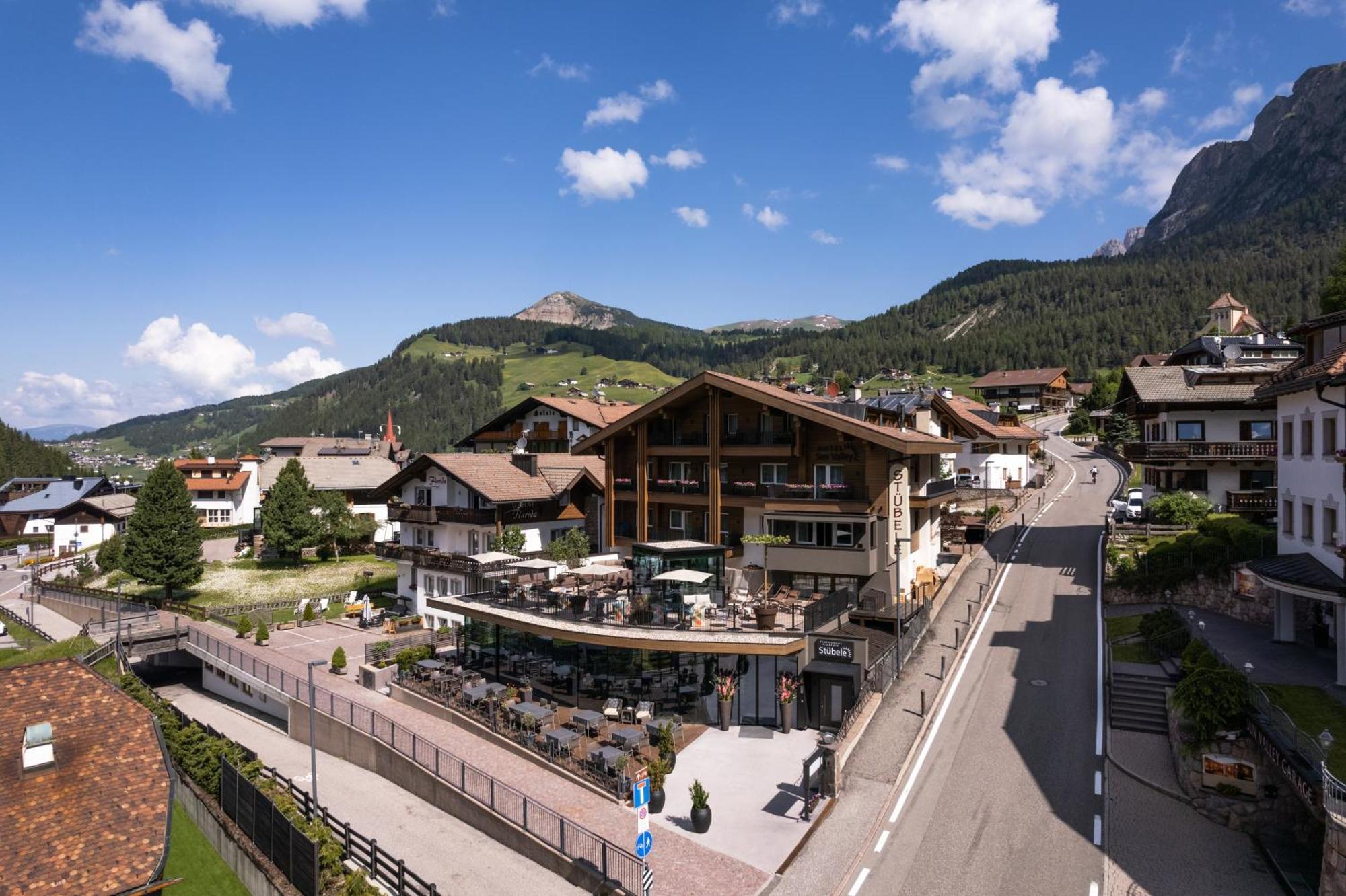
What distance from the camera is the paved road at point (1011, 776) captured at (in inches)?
674

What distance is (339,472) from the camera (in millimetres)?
85750

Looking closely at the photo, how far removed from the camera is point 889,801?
66.5 feet

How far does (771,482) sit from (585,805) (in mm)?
19235

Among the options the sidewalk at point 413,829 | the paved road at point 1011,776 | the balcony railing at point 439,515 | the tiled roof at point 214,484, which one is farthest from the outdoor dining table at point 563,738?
the tiled roof at point 214,484

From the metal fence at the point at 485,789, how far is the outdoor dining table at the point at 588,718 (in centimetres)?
335

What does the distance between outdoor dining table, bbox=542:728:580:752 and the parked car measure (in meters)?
34.7

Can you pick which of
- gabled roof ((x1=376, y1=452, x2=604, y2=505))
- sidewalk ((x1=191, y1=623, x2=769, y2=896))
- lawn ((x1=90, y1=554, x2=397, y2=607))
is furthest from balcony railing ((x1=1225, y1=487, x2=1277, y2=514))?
lawn ((x1=90, y1=554, x2=397, y2=607))

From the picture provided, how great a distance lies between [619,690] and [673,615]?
359cm

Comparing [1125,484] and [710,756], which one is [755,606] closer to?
[710,756]

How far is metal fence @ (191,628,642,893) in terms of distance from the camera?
18.1 metres

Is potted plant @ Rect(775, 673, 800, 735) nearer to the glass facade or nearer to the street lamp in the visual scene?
the glass facade

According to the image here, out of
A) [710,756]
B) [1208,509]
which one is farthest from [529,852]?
[1208,509]

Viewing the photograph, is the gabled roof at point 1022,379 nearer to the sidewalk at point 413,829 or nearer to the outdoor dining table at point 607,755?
the outdoor dining table at point 607,755

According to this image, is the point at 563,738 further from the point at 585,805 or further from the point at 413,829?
the point at 413,829
